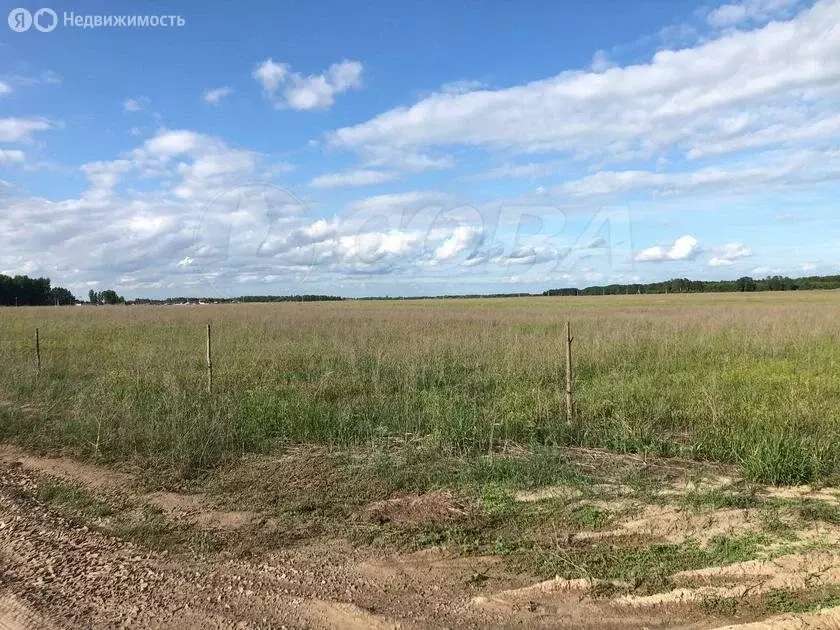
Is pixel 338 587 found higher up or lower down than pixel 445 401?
lower down

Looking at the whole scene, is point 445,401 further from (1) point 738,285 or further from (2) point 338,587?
(1) point 738,285

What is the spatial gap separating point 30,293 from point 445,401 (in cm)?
10515

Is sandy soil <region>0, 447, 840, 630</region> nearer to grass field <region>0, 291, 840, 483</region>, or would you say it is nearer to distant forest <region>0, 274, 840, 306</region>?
grass field <region>0, 291, 840, 483</region>

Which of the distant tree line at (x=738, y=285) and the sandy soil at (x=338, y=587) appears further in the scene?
the distant tree line at (x=738, y=285)

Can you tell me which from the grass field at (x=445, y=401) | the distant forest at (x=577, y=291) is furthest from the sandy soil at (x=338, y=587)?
the distant forest at (x=577, y=291)

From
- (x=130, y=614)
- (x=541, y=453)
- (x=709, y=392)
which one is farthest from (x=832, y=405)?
(x=130, y=614)

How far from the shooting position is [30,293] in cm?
9244

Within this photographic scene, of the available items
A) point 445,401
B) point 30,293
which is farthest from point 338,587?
point 30,293

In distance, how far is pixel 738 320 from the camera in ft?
71.0

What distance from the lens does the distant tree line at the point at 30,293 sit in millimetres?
88625

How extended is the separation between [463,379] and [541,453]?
15.1 feet

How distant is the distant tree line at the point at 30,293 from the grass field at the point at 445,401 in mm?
88468

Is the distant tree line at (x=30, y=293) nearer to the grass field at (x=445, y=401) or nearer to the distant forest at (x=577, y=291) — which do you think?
the distant forest at (x=577, y=291)

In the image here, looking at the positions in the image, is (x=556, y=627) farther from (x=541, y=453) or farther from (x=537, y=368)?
(x=537, y=368)
